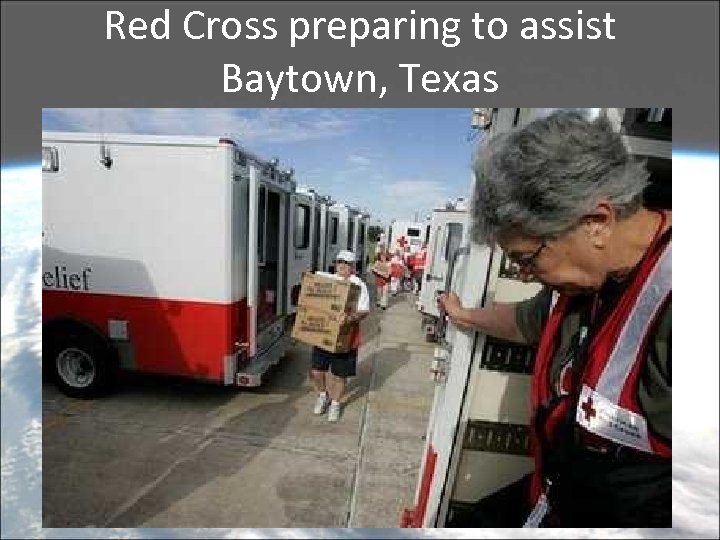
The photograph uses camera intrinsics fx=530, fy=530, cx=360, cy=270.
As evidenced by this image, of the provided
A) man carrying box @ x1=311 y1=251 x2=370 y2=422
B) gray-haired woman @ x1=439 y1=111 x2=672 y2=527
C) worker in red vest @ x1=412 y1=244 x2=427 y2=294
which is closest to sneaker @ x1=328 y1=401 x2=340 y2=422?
man carrying box @ x1=311 y1=251 x2=370 y2=422

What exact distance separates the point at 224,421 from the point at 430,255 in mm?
4198

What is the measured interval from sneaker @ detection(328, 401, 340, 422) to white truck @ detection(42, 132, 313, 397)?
0.58 m

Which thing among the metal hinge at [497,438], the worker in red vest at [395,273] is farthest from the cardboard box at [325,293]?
the worker in red vest at [395,273]

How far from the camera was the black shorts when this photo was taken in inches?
150

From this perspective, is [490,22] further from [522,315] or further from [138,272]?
[138,272]

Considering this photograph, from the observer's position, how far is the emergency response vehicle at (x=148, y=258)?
3445mm

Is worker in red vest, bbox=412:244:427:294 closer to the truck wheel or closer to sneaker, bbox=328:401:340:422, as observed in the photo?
sneaker, bbox=328:401:340:422

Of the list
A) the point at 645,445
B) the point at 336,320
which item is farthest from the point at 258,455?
the point at 645,445

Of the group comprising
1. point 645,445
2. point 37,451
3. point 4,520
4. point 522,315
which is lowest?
point 4,520

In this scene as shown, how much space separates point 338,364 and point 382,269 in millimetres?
6022

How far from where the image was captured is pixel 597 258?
130 cm


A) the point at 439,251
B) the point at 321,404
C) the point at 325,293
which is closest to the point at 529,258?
the point at 325,293

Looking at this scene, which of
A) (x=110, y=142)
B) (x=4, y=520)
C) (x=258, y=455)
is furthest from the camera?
(x=110, y=142)

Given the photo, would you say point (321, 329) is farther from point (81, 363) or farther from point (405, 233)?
point (405, 233)
